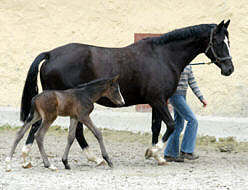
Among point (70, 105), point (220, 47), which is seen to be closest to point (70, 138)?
point (70, 105)

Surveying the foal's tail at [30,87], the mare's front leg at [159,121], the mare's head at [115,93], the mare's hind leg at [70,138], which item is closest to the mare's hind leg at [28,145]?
the foal's tail at [30,87]

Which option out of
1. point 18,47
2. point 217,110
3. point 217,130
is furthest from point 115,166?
point 18,47

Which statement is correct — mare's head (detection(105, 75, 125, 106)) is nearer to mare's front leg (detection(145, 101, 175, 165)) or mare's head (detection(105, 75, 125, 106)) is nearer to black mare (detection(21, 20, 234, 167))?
black mare (detection(21, 20, 234, 167))

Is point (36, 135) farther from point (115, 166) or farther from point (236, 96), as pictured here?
point (236, 96)

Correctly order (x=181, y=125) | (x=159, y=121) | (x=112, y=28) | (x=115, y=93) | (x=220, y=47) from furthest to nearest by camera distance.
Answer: (x=112, y=28) → (x=181, y=125) → (x=159, y=121) → (x=220, y=47) → (x=115, y=93)

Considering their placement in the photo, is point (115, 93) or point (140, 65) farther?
point (140, 65)

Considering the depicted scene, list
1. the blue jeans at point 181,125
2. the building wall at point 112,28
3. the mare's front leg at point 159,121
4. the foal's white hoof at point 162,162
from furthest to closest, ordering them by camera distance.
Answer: the building wall at point 112,28 < the blue jeans at point 181,125 < the foal's white hoof at point 162,162 < the mare's front leg at point 159,121

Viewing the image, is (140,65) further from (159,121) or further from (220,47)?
(220,47)

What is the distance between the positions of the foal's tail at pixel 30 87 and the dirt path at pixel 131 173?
0.79 metres

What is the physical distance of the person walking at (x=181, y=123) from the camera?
8.35m

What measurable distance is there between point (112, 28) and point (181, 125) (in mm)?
6087

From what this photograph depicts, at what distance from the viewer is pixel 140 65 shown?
802cm

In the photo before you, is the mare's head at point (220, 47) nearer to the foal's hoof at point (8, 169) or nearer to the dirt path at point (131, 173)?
the dirt path at point (131, 173)

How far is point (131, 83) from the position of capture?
7.96 meters
